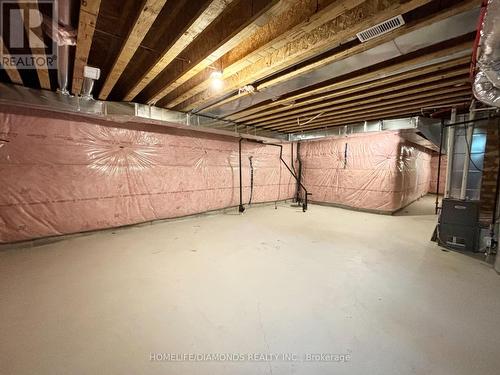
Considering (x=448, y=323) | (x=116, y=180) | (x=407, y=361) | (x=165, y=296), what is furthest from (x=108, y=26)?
(x=448, y=323)

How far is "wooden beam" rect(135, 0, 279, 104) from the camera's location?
1.50m

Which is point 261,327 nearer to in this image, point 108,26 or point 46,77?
point 108,26

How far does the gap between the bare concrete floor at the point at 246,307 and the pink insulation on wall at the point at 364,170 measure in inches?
92.8

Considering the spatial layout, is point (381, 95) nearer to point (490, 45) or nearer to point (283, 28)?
point (490, 45)

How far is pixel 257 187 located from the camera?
605cm

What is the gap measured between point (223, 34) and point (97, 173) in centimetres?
295

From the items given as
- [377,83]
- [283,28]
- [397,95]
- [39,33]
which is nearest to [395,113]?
[397,95]

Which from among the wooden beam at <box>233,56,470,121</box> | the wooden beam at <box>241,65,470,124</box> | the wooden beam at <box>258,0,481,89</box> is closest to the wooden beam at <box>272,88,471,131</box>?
the wooden beam at <box>241,65,470,124</box>

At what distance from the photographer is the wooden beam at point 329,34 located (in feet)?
4.73

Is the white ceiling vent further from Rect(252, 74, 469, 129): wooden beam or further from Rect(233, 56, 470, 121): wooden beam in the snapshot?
Rect(252, 74, 469, 129): wooden beam

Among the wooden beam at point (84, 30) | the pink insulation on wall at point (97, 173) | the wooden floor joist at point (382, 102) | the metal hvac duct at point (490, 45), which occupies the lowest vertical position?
the pink insulation on wall at point (97, 173)

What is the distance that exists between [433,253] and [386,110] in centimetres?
252

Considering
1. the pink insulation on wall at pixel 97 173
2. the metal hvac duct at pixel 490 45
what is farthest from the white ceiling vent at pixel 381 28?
the pink insulation on wall at pixel 97 173

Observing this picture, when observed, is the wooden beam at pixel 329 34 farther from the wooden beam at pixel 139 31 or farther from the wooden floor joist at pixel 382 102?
the wooden floor joist at pixel 382 102
